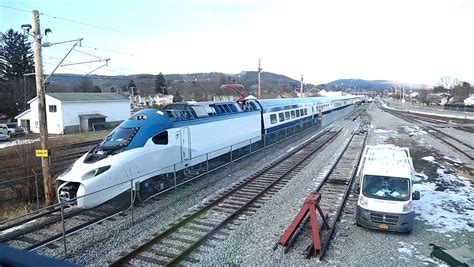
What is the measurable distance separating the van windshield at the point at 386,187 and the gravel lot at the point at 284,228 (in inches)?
46.9

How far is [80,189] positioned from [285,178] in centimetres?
1021

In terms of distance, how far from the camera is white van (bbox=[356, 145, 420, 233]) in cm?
1071

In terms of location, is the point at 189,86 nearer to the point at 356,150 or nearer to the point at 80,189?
the point at 356,150

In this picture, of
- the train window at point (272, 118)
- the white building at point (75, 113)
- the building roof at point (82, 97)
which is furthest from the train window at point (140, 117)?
the building roof at point (82, 97)

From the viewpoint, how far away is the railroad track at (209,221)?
9.33 meters

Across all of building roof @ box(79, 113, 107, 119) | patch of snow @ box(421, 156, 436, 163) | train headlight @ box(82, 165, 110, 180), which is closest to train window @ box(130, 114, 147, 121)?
→ train headlight @ box(82, 165, 110, 180)

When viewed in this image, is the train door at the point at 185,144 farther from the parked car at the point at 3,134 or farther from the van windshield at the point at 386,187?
the parked car at the point at 3,134

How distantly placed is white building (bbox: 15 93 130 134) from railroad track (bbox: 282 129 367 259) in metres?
38.8

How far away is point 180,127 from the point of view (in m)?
16.1

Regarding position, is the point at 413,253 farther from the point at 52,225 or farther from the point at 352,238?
the point at 52,225

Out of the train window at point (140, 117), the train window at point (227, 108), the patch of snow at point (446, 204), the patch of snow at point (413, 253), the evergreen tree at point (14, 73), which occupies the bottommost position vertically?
the patch of snow at point (413, 253)

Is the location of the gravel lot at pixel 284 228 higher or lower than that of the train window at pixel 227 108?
lower

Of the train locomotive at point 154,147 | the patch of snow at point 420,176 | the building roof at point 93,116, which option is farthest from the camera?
the building roof at point 93,116

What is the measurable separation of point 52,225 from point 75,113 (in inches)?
1665
